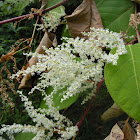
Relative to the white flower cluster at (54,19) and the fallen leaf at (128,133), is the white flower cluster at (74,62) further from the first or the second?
the white flower cluster at (54,19)

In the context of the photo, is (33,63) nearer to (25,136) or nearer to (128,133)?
(25,136)

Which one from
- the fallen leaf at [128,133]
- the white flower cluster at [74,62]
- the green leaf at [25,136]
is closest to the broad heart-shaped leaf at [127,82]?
the white flower cluster at [74,62]

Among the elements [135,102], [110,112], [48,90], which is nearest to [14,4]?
[48,90]

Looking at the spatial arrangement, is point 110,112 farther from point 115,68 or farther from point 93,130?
point 115,68

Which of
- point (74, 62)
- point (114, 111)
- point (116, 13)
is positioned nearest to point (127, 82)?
point (74, 62)

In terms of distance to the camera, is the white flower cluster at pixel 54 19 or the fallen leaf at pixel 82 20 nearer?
the fallen leaf at pixel 82 20

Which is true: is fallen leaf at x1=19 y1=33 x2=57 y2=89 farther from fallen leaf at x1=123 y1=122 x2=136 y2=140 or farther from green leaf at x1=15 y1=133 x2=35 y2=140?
fallen leaf at x1=123 y1=122 x2=136 y2=140

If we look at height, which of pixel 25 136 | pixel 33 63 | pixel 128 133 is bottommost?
pixel 25 136

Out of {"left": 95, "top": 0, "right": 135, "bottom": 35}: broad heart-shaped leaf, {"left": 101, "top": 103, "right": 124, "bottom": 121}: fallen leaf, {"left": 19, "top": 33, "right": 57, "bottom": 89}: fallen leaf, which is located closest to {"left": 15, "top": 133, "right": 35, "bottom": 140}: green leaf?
{"left": 19, "top": 33, "right": 57, "bottom": 89}: fallen leaf
